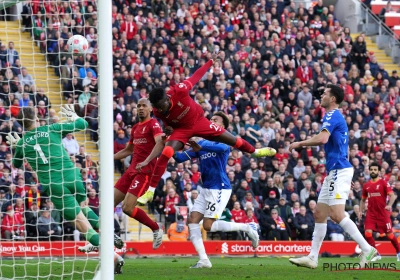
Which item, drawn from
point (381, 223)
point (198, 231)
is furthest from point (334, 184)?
point (381, 223)

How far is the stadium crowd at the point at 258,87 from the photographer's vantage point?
78.4ft

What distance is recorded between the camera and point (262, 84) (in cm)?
2898

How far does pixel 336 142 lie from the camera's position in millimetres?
13578

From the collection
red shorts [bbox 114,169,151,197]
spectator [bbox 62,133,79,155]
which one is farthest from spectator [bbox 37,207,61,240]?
red shorts [bbox 114,169,151,197]

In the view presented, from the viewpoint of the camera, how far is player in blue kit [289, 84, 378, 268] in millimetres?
13367

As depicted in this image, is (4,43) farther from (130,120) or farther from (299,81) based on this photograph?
(299,81)

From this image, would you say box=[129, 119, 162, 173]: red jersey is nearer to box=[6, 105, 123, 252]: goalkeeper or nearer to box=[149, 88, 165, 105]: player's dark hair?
box=[149, 88, 165, 105]: player's dark hair

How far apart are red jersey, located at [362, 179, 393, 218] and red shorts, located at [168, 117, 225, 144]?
7219mm

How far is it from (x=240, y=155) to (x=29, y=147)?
13.2 m

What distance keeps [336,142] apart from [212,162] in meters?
2.56

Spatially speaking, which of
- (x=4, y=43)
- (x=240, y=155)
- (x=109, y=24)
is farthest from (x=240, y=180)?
(x=109, y=24)

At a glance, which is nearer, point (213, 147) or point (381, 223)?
point (213, 147)

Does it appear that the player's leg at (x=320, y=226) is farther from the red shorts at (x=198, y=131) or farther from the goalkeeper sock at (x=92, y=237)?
the goalkeeper sock at (x=92, y=237)

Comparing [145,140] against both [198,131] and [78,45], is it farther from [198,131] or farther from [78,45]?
[78,45]
